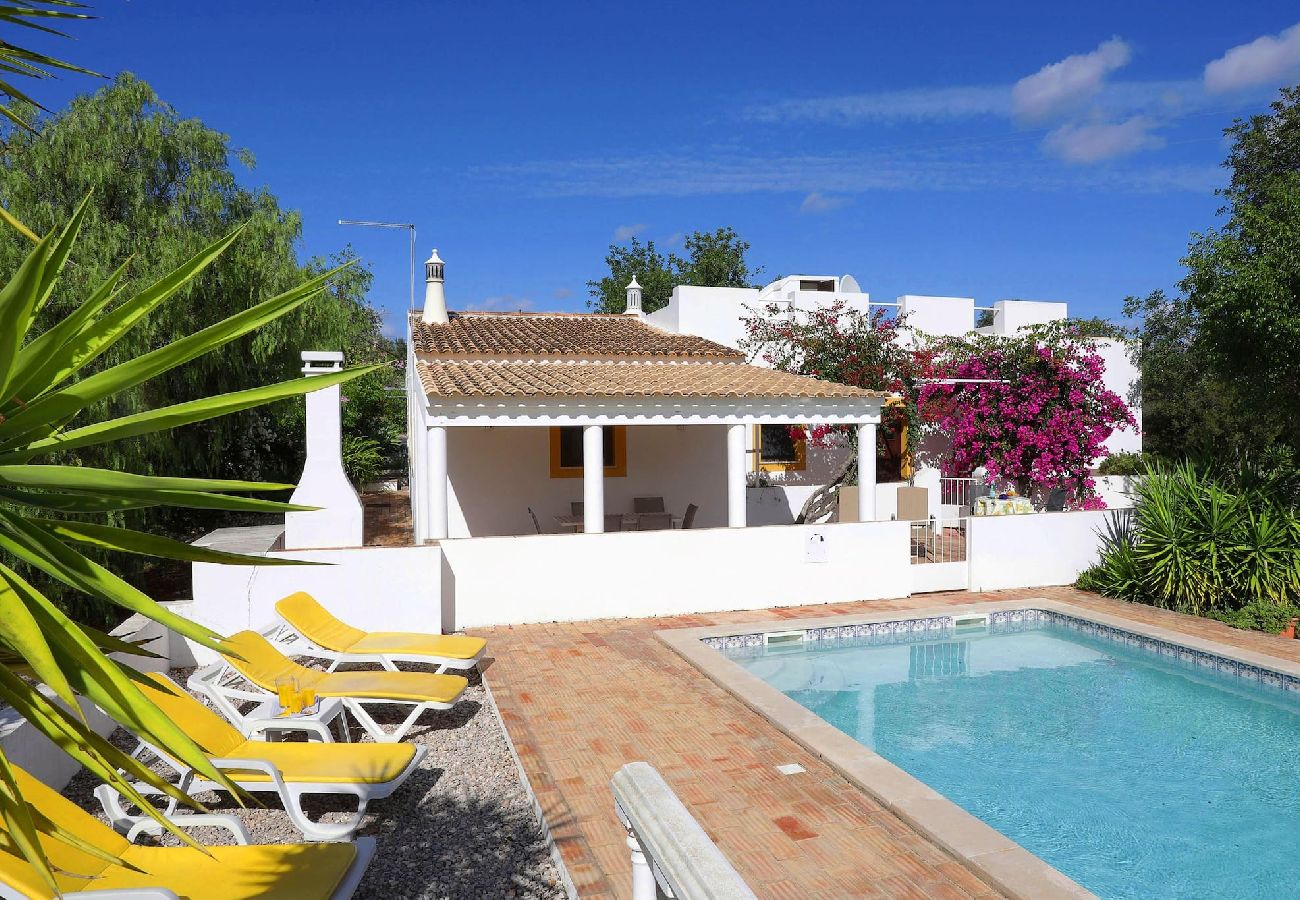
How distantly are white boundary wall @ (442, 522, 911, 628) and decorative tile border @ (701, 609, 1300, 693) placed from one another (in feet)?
4.56

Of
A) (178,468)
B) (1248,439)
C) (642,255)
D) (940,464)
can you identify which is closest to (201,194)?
(178,468)

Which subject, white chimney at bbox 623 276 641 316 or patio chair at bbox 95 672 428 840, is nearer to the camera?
patio chair at bbox 95 672 428 840

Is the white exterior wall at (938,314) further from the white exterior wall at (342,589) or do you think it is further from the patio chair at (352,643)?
the patio chair at (352,643)

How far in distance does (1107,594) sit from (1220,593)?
1.66 m

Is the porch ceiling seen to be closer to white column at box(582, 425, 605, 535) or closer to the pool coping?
white column at box(582, 425, 605, 535)

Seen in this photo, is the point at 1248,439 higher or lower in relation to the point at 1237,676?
higher

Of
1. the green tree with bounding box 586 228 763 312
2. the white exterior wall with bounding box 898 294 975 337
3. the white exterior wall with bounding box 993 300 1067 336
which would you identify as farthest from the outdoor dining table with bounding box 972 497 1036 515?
the green tree with bounding box 586 228 763 312

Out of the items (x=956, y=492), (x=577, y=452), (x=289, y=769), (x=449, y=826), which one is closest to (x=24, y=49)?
(x=289, y=769)

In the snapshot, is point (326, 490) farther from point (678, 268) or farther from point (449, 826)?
point (678, 268)

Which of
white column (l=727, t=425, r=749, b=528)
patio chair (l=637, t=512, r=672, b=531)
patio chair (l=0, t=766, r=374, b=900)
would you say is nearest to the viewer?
patio chair (l=0, t=766, r=374, b=900)

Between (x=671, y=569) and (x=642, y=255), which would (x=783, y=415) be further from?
(x=642, y=255)

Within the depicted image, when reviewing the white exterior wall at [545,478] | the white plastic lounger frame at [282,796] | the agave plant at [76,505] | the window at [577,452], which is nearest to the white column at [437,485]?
the white exterior wall at [545,478]

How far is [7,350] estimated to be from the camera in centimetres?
199

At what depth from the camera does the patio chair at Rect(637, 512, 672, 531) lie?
1717 cm
